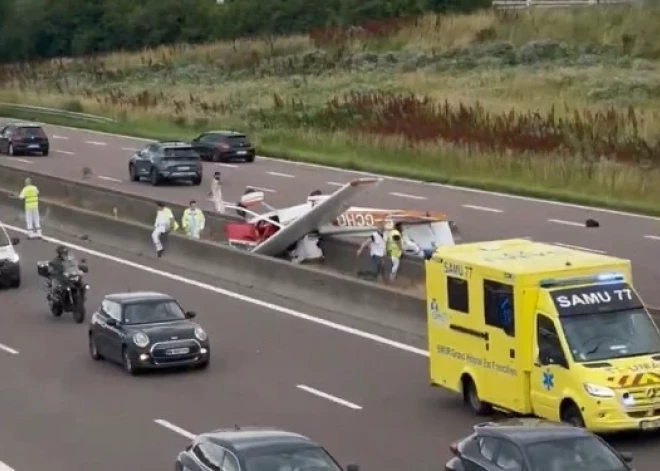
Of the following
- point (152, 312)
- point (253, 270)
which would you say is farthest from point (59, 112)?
point (152, 312)

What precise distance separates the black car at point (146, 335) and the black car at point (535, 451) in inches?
406

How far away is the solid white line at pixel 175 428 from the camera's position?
853 inches

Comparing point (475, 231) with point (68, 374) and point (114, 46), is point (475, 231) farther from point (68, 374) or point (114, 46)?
point (114, 46)

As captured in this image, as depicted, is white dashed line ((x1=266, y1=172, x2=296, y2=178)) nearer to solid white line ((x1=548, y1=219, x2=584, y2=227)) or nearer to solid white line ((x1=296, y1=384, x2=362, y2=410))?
solid white line ((x1=548, y1=219, x2=584, y2=227))

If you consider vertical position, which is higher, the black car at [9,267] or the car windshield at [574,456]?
the car windshield at [574,456]

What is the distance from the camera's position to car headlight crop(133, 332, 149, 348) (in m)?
25.9

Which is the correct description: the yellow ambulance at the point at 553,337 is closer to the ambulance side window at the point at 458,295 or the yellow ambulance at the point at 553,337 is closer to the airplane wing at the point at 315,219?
the ambulance side window at the point at 458,295

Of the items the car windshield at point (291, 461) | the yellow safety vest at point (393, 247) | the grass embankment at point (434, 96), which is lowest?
the grass embankment at point (434, 96)

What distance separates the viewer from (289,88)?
85.4 metres

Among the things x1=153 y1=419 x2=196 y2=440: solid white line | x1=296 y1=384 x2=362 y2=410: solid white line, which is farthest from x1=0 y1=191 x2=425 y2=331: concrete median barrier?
x1=153 y1=419 x2=196 y2=440: solid white line

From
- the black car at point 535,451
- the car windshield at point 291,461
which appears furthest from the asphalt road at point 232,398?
the car windshield at point 291,461

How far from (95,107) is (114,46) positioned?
44.4 m

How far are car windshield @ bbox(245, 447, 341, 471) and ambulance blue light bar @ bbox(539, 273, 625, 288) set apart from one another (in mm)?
5704

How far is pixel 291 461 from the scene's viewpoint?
15.5 metres
